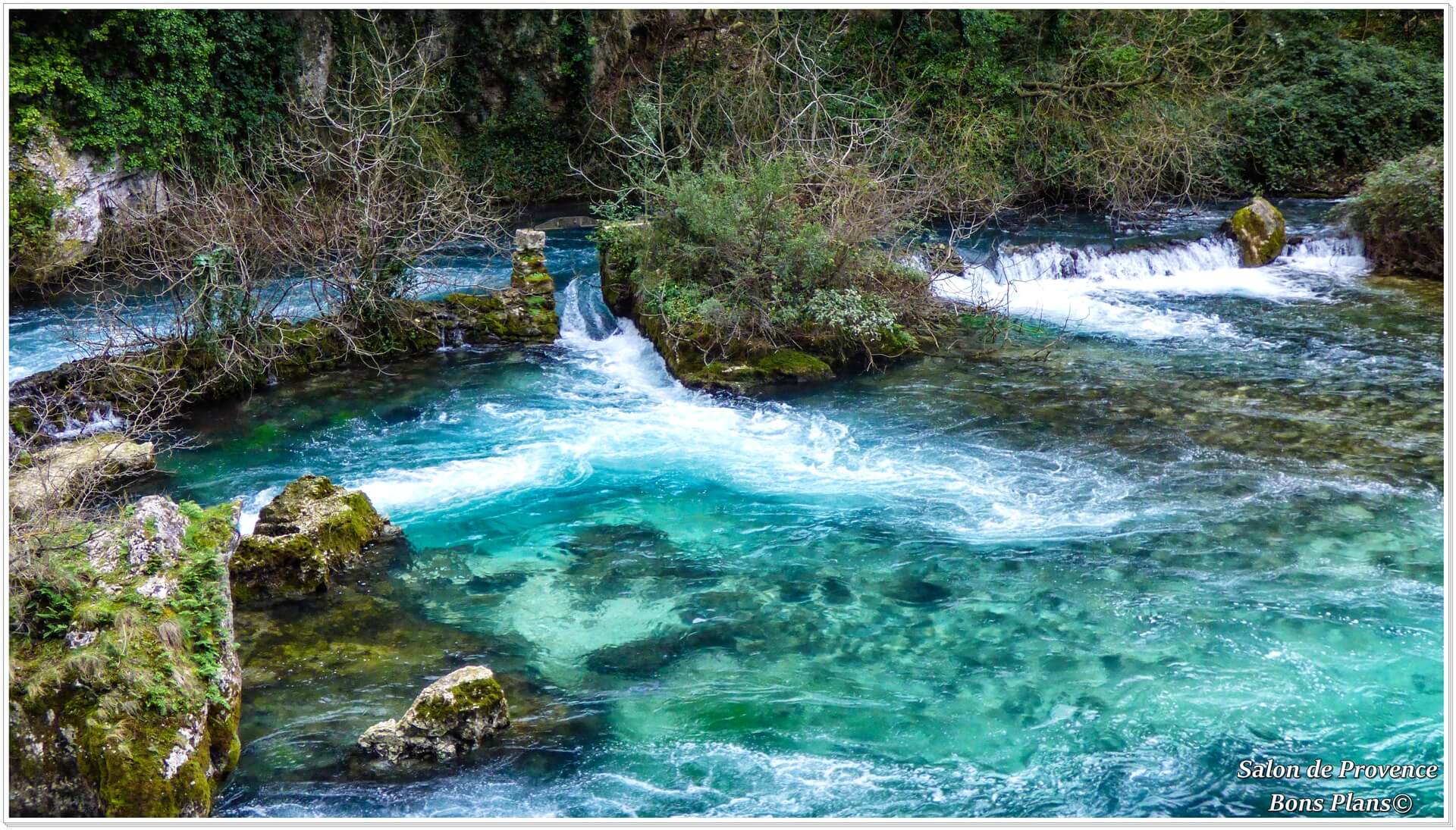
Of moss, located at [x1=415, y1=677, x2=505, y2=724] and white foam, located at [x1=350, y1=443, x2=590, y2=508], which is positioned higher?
white foam, located at [x1=350, y1=443, x2=590, y2=508]

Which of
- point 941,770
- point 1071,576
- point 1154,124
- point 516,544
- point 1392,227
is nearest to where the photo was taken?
point 941,770

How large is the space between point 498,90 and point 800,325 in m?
12.5

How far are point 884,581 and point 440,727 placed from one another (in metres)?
3.73

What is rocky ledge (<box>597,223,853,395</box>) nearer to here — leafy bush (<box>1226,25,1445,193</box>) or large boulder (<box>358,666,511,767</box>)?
large boulder (<box>358,666,511,767</box>)

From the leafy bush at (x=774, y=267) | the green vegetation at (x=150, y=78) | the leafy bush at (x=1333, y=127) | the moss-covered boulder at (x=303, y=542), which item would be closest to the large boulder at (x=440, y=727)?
the moss-covered boulder at (x=303, y=542)

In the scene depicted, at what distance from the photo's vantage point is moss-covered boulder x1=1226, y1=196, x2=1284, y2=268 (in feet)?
59.2

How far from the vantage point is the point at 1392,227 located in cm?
1706

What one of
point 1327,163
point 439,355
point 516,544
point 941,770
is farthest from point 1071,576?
point 1327,163

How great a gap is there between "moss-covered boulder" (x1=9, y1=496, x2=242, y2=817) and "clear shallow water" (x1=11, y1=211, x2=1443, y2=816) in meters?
0.54

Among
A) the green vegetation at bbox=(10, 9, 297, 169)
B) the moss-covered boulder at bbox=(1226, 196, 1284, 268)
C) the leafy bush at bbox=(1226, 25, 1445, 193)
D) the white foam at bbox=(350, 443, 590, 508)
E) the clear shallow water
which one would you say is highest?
the green vegetation at bbox=(10, 9, 297, 169)

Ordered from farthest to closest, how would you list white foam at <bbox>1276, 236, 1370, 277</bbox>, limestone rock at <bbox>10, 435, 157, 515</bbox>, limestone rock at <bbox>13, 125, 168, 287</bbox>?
white foam at <bbox>1276, 236, 1370, 277</bbox>
limestone rock at <bbox>13, 125, 168, 287</bbox>
limestone rock at <bbox>10, 435, 157, 515</bbox>

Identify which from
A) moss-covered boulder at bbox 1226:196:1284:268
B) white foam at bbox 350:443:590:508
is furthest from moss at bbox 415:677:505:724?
moss-covered boulder at bbox 1226:196:1284:268

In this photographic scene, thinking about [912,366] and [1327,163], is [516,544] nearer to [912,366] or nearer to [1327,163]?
[912,366]

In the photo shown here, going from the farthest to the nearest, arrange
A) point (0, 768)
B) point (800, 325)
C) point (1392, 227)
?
point (1392, 227), point (800, 325), point (0, 768)
